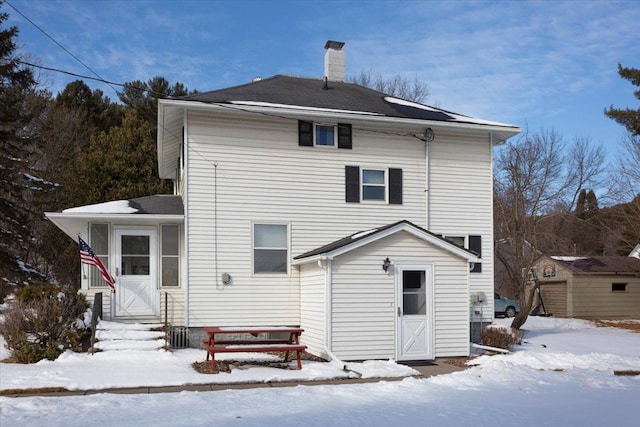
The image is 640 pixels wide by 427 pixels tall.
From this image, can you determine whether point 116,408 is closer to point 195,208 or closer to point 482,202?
point 195,208

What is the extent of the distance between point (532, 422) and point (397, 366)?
4.53 meters

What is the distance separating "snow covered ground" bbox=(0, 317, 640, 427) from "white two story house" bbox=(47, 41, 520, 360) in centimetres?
144

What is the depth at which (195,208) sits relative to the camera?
584 inches

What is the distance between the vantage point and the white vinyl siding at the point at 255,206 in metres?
14.9

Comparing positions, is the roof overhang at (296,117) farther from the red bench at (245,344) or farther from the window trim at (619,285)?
the window trim at (619,285)

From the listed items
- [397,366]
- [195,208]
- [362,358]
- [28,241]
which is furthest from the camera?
[28,241]

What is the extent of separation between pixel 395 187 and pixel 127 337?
7747 millimetres

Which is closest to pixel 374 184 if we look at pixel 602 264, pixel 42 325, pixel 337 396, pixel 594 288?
pixel 337 396

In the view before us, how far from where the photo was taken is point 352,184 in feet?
53.0

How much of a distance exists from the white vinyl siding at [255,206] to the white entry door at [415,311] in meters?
2.74

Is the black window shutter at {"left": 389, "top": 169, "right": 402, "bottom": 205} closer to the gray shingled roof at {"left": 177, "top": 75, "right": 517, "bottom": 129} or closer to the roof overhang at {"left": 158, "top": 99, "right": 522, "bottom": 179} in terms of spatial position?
the roof overhang at {"left": 158, "top": 99, "right": 522, "bottom": 179}

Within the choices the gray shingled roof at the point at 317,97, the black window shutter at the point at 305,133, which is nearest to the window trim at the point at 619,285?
the gray shingled roof at the point at 317,97

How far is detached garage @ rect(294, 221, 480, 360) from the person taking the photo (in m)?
13.2

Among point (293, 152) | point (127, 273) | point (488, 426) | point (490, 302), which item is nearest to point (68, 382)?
point (127, 273)
